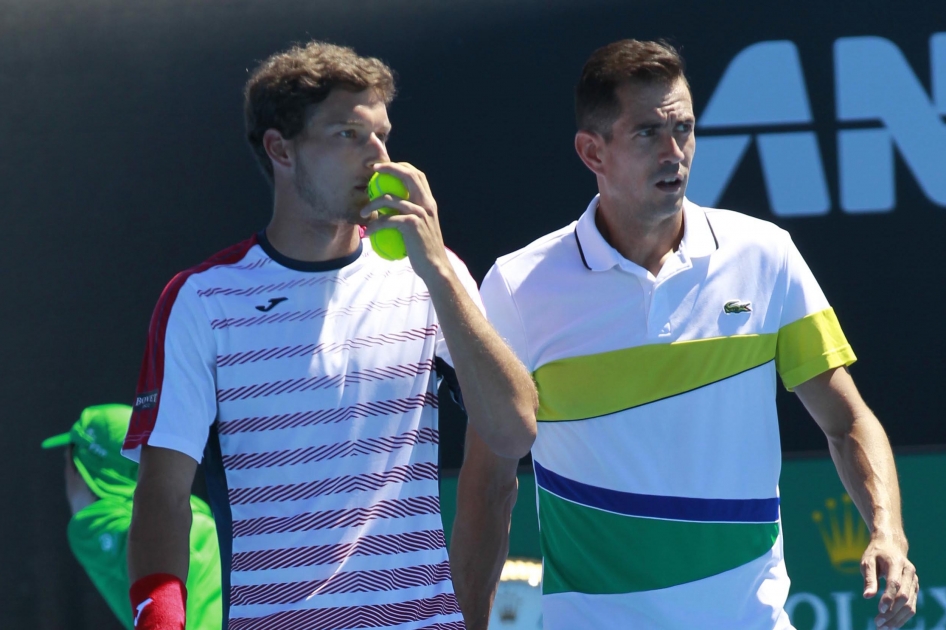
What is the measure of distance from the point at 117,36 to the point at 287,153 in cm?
180

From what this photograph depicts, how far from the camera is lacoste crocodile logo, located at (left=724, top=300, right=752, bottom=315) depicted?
97.7 inches

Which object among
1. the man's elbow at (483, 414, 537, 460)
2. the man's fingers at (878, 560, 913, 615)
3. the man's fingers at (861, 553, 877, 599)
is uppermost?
the man's elbow at (483, 414, 537, 460)

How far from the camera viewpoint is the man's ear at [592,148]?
261 cm

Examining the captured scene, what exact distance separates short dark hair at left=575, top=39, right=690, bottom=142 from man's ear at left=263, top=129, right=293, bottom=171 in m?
0.76

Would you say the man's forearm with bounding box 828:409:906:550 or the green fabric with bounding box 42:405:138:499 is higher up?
the man's forearm with bounding box 828:409:906:550

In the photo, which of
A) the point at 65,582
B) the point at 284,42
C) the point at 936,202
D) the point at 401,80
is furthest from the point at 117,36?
the point at 936,202

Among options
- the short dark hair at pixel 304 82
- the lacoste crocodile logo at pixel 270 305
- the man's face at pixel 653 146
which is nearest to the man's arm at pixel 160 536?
the lacoste crocodile logo at pixel 270 305

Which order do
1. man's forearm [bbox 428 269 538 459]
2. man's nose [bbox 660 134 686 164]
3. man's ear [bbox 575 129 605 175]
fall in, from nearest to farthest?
man's forearm [bbox 428 269 538 459] → man's nose [bbox 660 134 686 164] → man's ear [bbox 575 129 605 175]

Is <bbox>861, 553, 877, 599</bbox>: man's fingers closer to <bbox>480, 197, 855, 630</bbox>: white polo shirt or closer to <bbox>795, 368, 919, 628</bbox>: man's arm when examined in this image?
<bbox>795, 368, 919, 628</bbox>: man's arm

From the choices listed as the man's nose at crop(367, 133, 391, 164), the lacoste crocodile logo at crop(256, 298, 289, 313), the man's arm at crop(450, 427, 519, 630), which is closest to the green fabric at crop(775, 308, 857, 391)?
the man's arm at crop(450, 427, 519, 630)

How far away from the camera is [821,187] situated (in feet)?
11.9

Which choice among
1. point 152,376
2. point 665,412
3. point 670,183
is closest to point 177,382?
point 152,376

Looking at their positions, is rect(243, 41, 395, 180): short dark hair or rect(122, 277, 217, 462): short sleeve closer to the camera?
rect(122, 277, 217, 462): short sleeve

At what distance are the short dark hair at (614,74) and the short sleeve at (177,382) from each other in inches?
39.8
